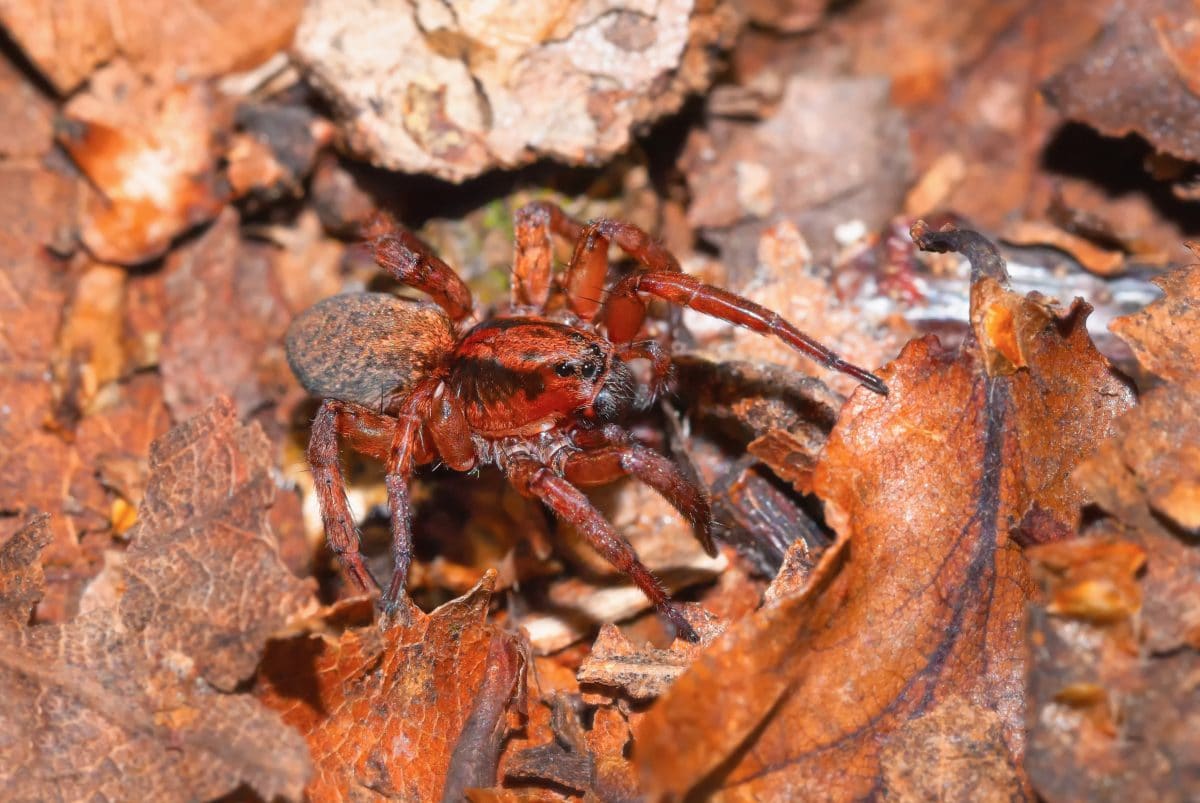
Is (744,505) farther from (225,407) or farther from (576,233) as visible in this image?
(225,407)

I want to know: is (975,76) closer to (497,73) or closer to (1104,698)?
(497,73)

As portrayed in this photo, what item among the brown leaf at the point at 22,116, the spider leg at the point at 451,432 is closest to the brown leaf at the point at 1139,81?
the spider leg at the point at 451,432

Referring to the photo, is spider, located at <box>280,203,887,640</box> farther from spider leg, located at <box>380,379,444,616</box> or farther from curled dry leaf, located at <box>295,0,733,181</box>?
curled dry leaf, located at <box>295,0,733,181</box>

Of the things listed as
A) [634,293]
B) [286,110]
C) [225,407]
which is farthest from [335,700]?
[286,110]

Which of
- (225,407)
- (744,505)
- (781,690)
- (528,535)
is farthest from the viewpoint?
(528,535)

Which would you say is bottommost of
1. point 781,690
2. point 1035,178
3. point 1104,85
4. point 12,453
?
point 12,453

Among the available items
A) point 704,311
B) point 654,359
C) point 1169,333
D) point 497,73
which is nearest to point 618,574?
point 654,359
